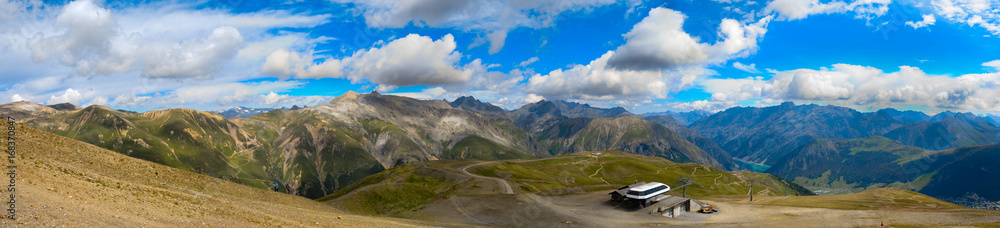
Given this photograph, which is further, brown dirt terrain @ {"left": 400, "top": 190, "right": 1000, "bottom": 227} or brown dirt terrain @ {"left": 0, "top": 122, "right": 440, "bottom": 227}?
brown dirt terrain @ {"left": 400, "top": 190, "right": 1000, "bottom": 227}

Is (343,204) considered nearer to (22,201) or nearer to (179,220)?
(179,220)

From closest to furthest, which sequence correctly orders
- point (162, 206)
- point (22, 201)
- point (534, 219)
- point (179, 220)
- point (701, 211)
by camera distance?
point (22, 201) → point (179, 220) → point (162, 206) → point (534, 219) → point (701, 211)

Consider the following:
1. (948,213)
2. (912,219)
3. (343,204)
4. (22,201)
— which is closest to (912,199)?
(948,213)

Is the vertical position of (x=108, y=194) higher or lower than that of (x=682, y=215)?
higher

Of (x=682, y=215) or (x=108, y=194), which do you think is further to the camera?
(x=682, y=215)

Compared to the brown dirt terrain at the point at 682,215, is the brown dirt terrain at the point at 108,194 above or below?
above

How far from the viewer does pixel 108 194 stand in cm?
3400

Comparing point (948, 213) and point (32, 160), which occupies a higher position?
point (32, 160)

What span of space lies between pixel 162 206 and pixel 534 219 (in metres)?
55.5

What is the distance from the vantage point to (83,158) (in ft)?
160

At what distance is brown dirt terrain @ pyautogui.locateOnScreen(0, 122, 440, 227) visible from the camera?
2634cm

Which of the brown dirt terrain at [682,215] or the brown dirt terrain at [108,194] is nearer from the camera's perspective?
the brown dirt terrain at [108,194]

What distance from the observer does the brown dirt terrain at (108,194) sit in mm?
26344

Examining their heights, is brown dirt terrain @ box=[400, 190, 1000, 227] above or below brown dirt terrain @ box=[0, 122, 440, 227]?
below
